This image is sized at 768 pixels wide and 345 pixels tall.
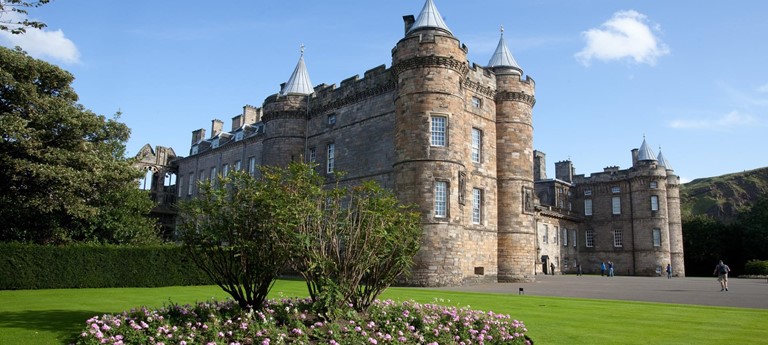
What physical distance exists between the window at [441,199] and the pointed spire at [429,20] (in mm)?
8723

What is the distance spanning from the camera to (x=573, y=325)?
12609mm

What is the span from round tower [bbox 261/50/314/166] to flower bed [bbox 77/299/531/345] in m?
26.6

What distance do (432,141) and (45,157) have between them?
17670 mm

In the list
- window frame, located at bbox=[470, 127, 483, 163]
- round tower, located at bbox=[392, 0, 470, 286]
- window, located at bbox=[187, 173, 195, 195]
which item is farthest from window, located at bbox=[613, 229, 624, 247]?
window, located at bbox=[187, 173, 195, 195]

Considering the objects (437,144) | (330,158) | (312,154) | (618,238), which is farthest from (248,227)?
(618,238)

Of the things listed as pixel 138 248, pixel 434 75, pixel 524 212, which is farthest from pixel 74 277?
pixel 524 212

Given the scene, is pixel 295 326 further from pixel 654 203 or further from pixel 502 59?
pixel 654 203

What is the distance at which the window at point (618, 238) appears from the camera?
58594 millimetres

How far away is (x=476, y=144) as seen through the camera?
3422cm

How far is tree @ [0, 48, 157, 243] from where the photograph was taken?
22.0 meters

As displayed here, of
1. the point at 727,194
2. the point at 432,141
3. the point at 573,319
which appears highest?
the point at 727,194

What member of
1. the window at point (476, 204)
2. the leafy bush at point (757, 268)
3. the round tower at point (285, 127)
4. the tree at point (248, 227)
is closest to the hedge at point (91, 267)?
the tree at point (248, 227)

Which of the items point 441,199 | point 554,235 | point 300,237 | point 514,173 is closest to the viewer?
point 300,237

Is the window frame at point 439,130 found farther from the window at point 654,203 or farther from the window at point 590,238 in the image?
the window at point 590,238
